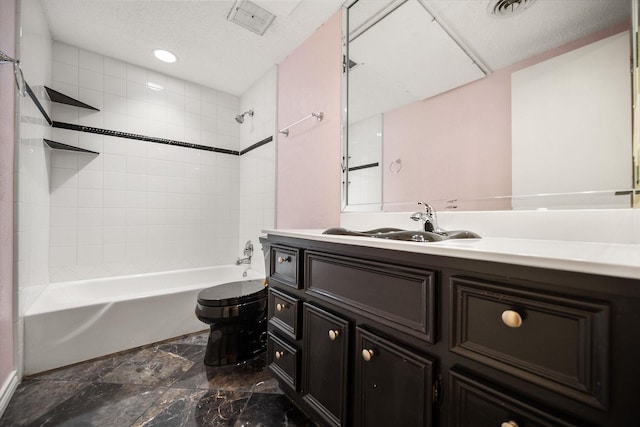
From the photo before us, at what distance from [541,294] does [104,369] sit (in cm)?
217

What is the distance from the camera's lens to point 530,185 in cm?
95

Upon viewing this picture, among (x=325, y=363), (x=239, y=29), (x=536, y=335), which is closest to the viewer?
(x=536, y=335)

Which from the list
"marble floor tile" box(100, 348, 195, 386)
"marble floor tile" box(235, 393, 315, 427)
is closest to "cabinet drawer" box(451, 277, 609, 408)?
"marble floor tile" box(235, 393, 315, 427)

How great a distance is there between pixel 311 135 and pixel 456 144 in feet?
3.41

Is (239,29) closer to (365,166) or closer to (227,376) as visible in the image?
(365,166)

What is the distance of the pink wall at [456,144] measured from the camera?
103 centimetres

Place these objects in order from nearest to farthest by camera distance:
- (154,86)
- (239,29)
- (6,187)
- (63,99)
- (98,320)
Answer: (6,187) < (98,320) < (239,29) < (63,99) < (154,86)

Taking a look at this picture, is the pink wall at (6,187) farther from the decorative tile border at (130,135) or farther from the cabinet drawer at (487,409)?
the cabinet drawer at (487,409)

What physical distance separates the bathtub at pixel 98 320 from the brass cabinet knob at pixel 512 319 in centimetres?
205

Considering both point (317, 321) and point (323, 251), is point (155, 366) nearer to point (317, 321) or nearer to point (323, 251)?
point (317, 321)

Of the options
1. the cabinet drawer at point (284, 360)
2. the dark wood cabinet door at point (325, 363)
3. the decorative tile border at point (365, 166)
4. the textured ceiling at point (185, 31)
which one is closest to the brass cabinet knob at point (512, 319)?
the dark wood cabinet door at point (325, 363)

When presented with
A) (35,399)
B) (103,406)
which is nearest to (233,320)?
(103,406)

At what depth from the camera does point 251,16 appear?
1.71 meters

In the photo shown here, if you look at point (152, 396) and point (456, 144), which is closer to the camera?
point (456, 144)
